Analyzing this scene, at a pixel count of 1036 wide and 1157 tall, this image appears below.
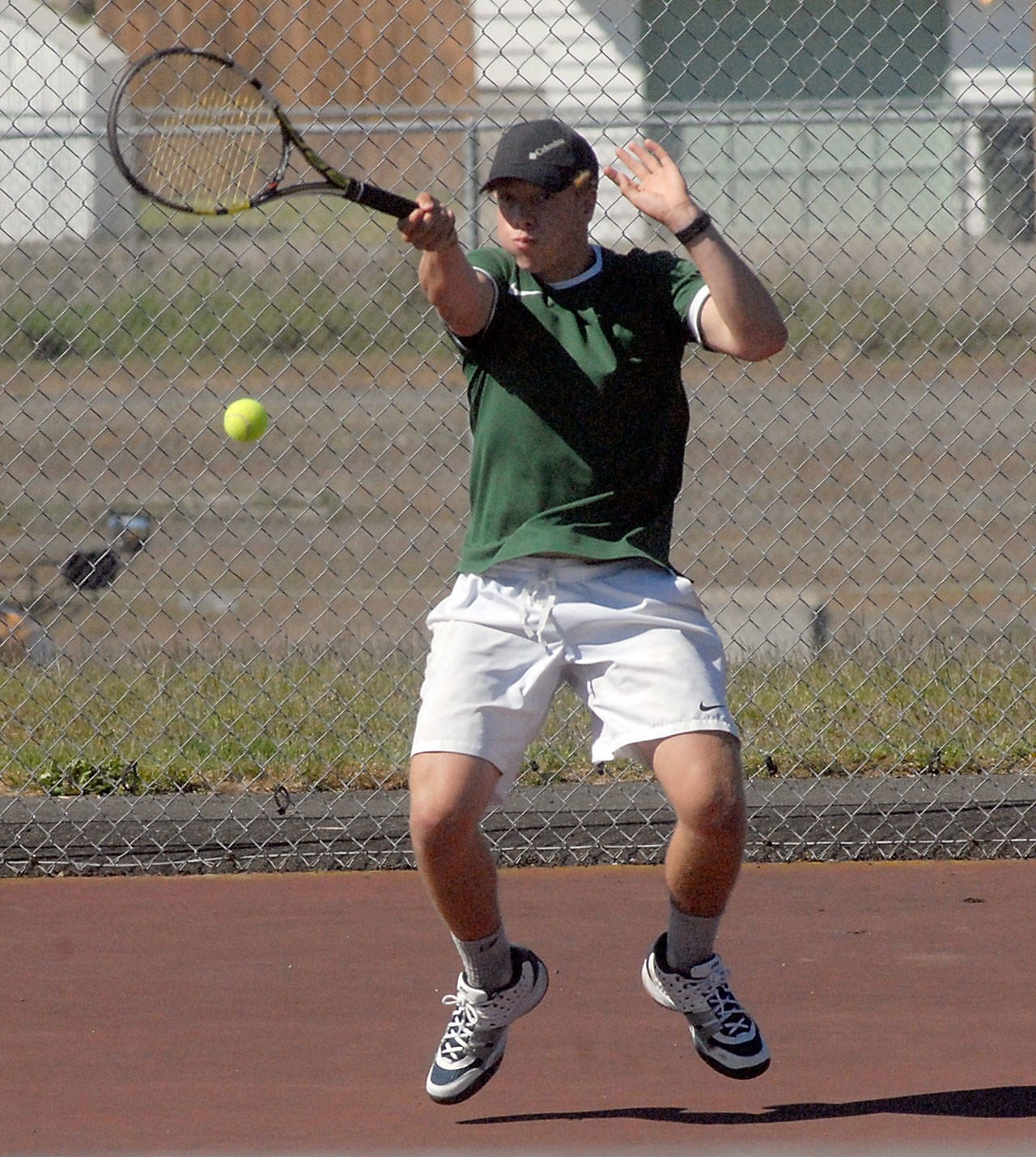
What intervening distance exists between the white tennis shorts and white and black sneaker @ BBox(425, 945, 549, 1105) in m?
0.38

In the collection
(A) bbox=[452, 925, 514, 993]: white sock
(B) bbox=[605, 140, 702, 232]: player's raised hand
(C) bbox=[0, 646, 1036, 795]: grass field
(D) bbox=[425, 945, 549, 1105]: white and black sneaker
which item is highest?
(B) bbox=[605, 140, 702, 232]: player's raised hand

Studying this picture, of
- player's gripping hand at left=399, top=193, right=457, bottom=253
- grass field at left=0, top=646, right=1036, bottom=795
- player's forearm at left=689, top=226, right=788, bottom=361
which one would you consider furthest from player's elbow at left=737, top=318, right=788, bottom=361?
grass field at left=0, top=646, right=1036, bottom=795

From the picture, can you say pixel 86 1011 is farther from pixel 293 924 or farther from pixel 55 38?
pixel 55 38

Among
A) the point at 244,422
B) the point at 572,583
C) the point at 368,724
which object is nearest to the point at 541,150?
the point at 572,583

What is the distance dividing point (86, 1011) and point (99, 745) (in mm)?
1832

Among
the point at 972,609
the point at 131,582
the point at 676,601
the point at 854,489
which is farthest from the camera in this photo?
the point at 854,489

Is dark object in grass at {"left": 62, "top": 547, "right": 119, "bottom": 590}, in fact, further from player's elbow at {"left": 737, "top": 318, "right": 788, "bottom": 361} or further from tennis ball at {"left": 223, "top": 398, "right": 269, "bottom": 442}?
player's elbow at {"left": 737, "top": 318, "right": 788, "bottom": 361}

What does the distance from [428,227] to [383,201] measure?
0.09 m

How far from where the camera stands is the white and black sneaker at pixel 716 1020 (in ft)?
10.8

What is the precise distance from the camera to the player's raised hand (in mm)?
3184

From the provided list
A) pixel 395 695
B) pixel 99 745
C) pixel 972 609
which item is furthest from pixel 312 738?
pixel 972 609

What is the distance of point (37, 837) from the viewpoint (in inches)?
201

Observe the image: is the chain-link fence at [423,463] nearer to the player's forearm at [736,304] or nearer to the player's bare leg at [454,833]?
the player's bare leg at [454,833]

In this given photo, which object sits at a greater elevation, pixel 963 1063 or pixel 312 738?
pixel 963 1063
